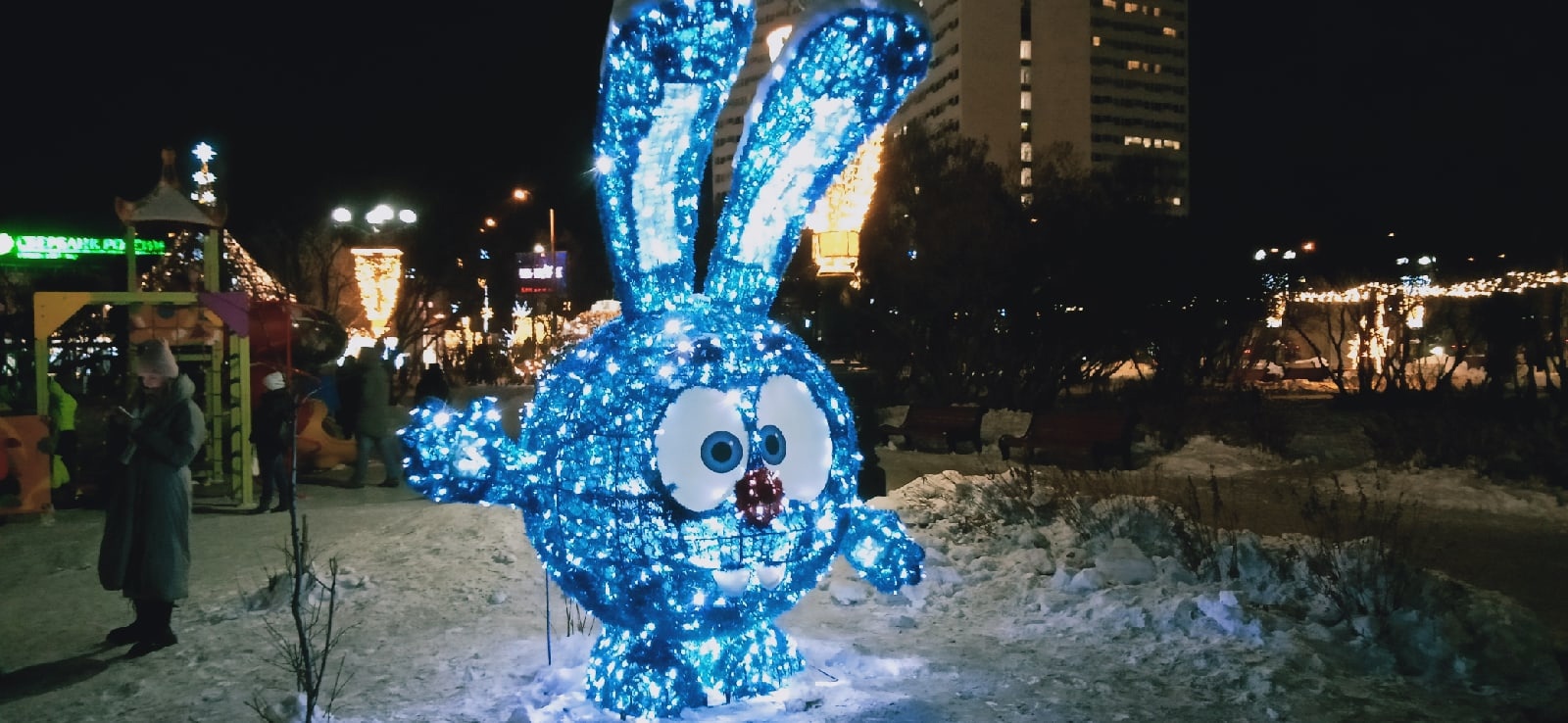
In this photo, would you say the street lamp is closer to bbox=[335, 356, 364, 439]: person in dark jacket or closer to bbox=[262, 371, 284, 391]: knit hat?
bbox=[335, 356, 364, 439]: person in dark jacket

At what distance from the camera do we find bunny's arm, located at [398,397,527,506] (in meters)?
3.90

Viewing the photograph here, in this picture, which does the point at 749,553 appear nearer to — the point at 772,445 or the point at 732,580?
the point at 732,580

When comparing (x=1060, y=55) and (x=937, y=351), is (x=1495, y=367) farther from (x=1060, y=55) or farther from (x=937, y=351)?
(x=1060, y=55)

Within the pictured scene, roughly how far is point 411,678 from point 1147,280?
62.1 ft

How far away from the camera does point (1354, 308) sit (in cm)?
2234

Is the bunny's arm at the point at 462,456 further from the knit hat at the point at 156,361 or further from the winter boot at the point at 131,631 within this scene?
the winter boot at the point at 131,631

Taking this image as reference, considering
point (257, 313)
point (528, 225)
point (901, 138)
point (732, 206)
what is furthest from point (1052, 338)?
point (528, 225)

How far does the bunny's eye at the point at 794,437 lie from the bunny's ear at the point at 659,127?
2.20 ft

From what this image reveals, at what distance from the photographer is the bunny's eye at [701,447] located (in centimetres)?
394

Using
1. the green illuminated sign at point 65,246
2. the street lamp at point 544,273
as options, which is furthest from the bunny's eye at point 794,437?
the green illuminated sign at point 65,246

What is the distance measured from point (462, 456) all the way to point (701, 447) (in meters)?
0.91

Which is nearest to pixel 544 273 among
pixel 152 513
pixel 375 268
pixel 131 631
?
pixel 375 268

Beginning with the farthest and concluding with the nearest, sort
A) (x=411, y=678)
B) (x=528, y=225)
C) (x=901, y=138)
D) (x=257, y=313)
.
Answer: (x=528, y=225)
(x=901, y=138)
(x=257, y=313)
(x=411, y=678)

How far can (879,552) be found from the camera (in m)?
4.69
